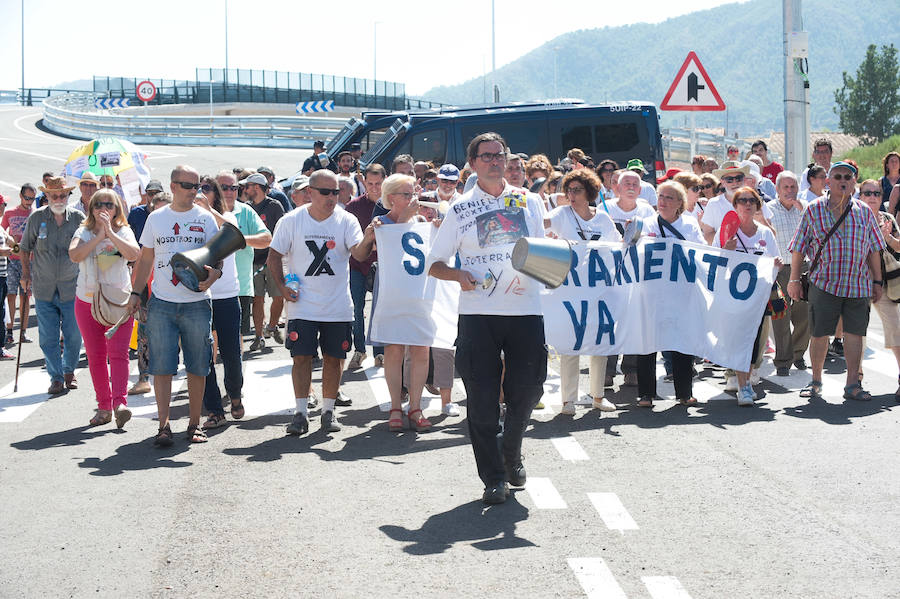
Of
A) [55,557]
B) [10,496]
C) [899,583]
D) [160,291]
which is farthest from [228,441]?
[899,583]

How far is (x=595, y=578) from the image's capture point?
537 centimetres

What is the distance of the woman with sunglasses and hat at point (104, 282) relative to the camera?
931cm

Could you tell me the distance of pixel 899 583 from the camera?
5258mm

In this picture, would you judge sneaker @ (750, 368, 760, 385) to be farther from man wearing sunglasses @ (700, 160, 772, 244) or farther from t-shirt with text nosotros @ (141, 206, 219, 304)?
t-shirt with text nosotros @ (141, 206, 219, 304)

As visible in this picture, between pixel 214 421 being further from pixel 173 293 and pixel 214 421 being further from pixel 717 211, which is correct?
pixel 717 211


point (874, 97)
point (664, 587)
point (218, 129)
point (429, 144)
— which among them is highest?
point (874, 97)

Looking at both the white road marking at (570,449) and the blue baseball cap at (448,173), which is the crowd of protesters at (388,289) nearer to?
the blue baseball cap at (448,173)

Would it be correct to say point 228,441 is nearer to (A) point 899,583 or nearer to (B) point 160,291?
(B) point 160,291

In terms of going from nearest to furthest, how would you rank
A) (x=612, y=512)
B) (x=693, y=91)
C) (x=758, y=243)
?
1. (x=612, y=512)
2. (x=758, y=243)
3. (x=693, y=91)

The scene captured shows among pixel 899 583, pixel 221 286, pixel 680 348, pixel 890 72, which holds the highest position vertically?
pixel 890 72

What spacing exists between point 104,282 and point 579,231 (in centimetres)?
398

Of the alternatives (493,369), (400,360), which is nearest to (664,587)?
(493,369)

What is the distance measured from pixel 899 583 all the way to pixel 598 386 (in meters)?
4.47

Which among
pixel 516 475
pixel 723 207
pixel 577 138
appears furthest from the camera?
pixel 577 138
